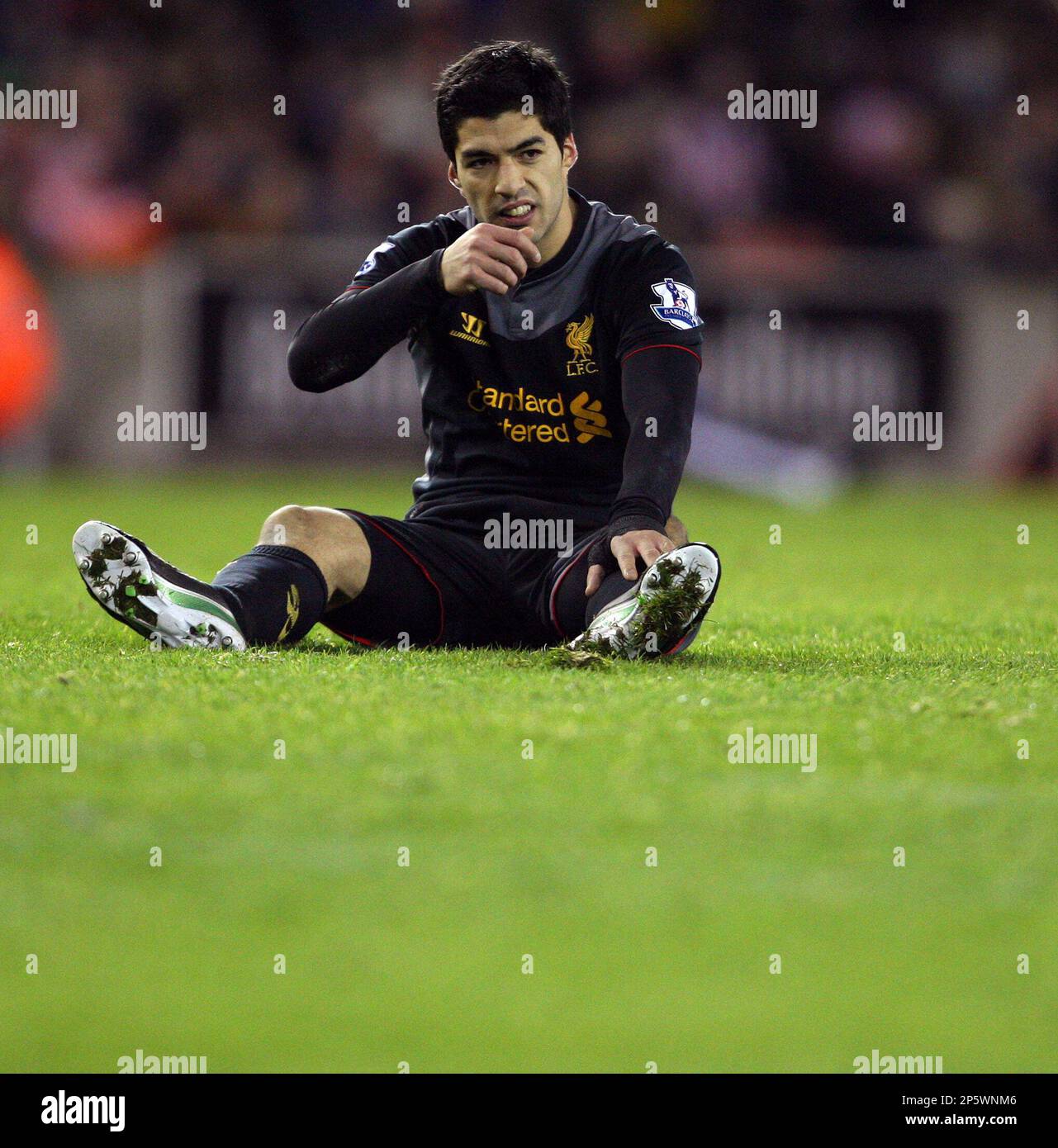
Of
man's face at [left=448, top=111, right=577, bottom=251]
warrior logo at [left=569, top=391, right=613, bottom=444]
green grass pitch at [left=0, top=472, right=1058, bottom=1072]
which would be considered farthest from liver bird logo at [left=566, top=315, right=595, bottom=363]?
green grass pitch at [left=0, top=472, right=1058, bottom=1072]

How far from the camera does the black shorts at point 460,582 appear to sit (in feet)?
14.1

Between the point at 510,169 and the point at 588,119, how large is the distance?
11490 mm

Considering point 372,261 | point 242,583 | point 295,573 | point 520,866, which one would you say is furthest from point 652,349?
point 520,866

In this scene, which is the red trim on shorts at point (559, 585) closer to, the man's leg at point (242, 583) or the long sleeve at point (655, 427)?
the long sleeve at point (655, 427)

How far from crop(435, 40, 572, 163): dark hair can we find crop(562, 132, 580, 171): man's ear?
3 cm

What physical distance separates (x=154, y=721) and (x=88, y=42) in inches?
526

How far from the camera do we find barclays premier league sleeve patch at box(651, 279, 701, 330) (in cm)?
422

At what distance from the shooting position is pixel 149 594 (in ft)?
13.0

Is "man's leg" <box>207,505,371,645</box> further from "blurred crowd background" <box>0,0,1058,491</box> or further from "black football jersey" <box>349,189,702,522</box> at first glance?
"blurred crowd background" <box>0,0,1058,491</box>

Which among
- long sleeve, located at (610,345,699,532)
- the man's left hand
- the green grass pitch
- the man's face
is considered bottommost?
the green grass pitch

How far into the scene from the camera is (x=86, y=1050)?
1.90 meters

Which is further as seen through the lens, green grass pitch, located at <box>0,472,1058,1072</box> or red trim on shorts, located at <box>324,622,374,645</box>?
red trim on shorts, located at <box>324,622,374,645</box>

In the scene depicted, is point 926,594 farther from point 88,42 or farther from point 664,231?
point 88,42

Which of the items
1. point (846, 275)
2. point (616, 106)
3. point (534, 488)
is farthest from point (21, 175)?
point (534, 488)
